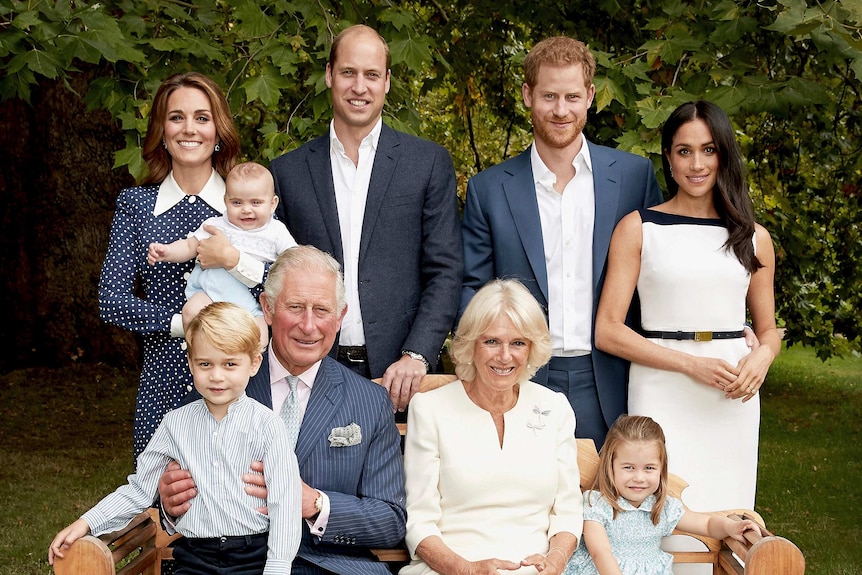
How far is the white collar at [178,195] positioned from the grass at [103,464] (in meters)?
3.53

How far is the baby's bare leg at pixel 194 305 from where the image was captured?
3303 millimetres

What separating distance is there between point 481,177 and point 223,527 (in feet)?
5.63

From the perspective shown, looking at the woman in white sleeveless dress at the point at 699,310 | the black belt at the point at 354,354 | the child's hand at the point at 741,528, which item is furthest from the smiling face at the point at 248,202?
the child's hand at the point at 741,528

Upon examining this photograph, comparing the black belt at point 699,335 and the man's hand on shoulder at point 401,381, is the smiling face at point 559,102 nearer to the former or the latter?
the black belt at point 699,335

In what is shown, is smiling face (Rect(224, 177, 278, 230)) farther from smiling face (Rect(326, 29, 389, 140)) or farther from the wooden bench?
the wooden bench

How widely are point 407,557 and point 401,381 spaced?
60 centimetres

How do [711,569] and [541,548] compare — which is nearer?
[541,548]

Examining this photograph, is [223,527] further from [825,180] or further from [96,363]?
[825,180]

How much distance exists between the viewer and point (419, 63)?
17.1 ft

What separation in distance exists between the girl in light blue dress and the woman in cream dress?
11cm

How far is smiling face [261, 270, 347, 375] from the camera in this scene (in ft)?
10.2

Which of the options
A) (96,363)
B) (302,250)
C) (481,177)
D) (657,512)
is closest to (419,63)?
(481,177)

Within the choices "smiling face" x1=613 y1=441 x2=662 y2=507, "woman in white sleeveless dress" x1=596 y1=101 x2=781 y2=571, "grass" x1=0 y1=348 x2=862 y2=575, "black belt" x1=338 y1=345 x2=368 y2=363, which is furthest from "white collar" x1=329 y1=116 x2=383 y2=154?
"grass" x1=0 y1=348 x2=862 y2=575

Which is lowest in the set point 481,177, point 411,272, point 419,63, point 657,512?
point 657,512
